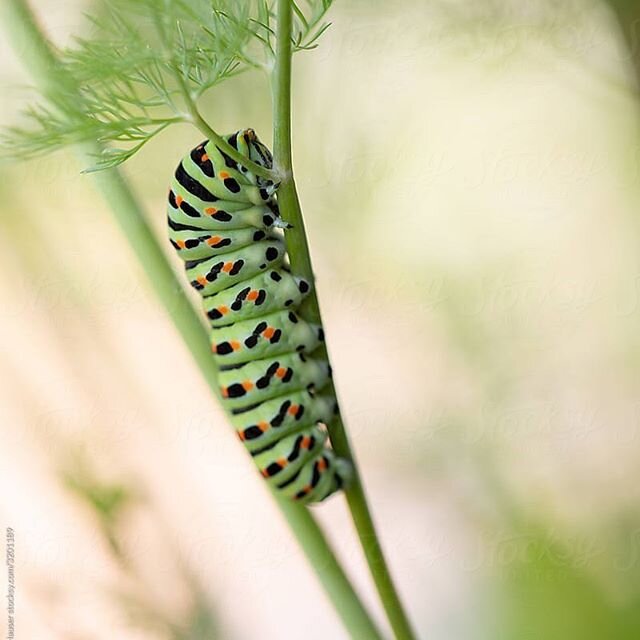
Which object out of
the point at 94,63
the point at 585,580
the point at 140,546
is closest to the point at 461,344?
the point at 585,580

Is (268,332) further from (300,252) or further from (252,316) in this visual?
(300,252)

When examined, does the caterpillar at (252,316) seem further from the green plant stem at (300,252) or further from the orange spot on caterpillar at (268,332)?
the green plant stem at (300,252)

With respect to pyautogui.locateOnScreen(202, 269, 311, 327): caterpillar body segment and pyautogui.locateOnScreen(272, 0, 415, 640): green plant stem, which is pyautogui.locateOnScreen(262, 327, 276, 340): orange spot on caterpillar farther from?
pyautogui.locateOnScreen(272, 0, 415, 640): green plant stem

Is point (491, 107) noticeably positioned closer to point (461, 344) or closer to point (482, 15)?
point (482, 15)

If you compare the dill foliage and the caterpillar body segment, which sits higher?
the dill foliage

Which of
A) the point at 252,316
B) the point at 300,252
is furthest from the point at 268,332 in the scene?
the point at 300,252

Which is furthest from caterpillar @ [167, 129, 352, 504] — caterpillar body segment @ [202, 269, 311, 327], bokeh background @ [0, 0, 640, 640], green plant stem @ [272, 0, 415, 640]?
bokeh background @ [0, 0, 640, 640]

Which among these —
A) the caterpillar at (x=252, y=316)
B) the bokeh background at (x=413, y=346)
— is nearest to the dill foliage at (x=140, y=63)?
the caterpillar at (x=252, y=316)
